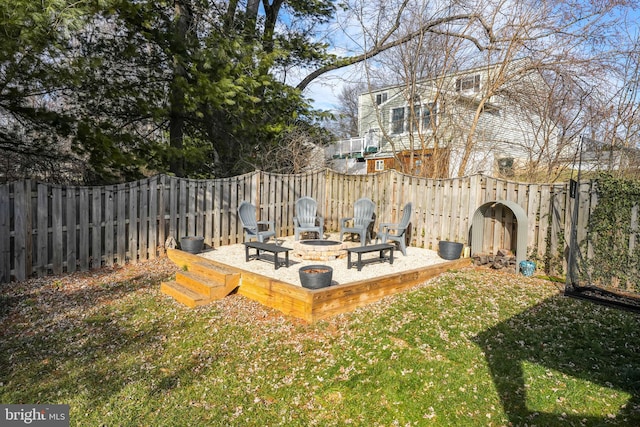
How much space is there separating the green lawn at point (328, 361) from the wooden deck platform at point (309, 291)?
0.44 feet

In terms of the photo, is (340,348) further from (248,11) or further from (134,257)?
(248,11)

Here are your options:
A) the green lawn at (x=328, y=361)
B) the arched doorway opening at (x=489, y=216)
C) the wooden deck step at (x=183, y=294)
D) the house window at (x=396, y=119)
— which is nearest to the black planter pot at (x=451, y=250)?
the arched doorway opening at (x=489, y=216)

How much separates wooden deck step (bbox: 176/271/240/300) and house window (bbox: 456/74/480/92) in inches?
334

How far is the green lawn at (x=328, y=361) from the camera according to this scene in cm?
269

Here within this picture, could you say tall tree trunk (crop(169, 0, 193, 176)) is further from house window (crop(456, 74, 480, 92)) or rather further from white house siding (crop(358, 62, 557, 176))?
house window (crop(456, 74, 480, 92))

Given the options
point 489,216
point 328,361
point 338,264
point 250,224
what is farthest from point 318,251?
point 328,361

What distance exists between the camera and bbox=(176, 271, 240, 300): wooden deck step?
4.93 meters

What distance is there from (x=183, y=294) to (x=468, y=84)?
9.30 meters

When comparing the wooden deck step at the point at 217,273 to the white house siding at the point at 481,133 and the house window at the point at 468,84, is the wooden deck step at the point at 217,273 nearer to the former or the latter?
the white house siding at the point at 481,133

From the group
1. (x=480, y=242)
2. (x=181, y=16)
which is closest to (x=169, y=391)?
(x=480, y=242)

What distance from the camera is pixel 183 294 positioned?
16.1 feet

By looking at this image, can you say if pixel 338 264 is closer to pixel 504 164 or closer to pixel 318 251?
pixel 318 251

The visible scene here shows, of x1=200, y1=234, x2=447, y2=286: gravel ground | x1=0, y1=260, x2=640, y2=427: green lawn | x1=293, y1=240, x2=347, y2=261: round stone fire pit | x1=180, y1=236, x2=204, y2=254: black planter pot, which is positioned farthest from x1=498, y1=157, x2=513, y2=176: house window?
x1=180, y1=236, x2=204, y2=254: black planter pot

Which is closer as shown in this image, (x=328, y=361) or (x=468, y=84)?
(x=328, y=361)
